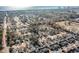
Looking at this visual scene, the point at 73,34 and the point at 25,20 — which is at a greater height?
the point at 25,20

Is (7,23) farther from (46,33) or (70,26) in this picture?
(70,26)

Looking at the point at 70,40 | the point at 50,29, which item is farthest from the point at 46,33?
the point at 70,40

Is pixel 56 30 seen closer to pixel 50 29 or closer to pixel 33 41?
pixel 50 29

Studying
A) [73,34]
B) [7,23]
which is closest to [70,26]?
[73,34]

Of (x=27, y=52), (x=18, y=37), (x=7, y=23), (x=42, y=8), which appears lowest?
(x=27, y=52)
